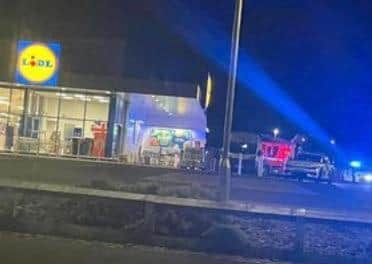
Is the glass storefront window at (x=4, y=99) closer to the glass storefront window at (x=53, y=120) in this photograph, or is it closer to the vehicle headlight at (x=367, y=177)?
the glass storefront window at (x=53, y=120)

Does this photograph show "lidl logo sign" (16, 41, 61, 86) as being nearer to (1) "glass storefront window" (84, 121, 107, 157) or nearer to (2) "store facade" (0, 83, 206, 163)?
(2) "store facade" (0, 83, 206, 163)

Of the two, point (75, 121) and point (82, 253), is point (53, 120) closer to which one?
point (75, 121)

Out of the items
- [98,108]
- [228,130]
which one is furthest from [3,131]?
[228,130]

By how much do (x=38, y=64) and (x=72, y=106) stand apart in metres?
4.83

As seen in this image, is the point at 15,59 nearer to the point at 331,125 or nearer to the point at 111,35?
the point at 111,35

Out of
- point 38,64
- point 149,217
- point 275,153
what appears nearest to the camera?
point 149,217

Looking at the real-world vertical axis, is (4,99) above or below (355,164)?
above

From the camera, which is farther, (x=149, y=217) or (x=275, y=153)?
(x=275, y=153)

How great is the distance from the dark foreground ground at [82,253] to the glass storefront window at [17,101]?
33.0 m

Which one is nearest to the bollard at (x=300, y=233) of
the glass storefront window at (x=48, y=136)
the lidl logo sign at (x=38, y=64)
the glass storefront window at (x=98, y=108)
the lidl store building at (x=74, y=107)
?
the lidl store building at (x=74, y=107)

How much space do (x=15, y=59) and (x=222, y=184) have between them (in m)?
27.6

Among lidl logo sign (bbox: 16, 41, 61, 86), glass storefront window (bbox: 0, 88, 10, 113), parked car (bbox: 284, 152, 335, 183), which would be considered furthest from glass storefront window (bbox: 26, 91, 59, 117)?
parked car (bbox: 284, 152, 335, 183)

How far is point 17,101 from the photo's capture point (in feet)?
141

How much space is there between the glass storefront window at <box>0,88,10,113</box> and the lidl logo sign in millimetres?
2943
